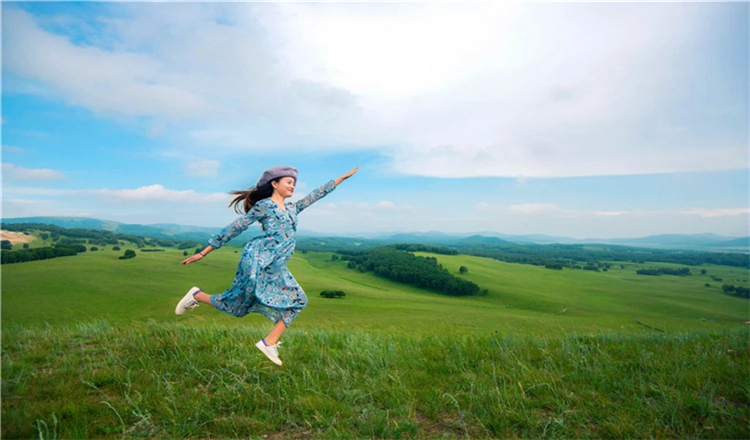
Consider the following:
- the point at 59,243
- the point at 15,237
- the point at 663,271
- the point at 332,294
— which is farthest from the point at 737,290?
the point at 15,237

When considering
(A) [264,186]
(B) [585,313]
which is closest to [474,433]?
(A) [264,186]

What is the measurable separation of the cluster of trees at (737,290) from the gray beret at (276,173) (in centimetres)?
14721

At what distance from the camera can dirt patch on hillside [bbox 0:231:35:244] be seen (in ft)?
314

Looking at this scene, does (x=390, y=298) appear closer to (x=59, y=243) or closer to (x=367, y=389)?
(x=367, y=389)

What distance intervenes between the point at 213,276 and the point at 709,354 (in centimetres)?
7754

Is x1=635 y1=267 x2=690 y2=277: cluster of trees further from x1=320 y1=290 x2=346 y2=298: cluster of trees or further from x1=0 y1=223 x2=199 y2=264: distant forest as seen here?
x1=0 y1=223 x2=199 y2=264: distant forest

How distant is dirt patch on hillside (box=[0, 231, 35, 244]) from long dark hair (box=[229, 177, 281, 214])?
130103 millimetres

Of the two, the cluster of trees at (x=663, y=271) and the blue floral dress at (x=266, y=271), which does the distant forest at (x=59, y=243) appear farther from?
the cluster of trees at (x=663, y=271)

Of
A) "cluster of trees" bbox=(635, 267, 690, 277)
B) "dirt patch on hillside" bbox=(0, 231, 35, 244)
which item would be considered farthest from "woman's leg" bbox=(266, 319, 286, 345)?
"cluster of trees" bbox=(635, 267, 690, 277)

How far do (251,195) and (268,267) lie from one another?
1.25 metres

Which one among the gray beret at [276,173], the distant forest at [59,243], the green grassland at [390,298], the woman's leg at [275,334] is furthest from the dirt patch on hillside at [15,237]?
the woman's leg at [275,334]

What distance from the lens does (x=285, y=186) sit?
518cm

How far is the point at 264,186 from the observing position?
5383 mm

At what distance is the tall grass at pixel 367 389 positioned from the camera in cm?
330
